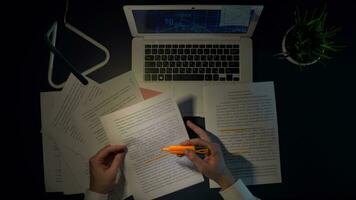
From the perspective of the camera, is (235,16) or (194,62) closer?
(235,16)

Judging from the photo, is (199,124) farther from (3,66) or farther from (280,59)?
(3,66)

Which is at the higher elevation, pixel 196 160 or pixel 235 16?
pixel 235 16

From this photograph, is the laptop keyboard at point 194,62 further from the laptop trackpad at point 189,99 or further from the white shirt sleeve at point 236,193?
the white shirt sleeve at point 236,193

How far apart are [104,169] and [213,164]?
12.6 inches

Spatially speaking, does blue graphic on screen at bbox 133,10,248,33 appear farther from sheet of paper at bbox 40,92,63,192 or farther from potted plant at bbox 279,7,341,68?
sheet of paper at bbox 40,92,63,192

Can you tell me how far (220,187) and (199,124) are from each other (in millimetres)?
198

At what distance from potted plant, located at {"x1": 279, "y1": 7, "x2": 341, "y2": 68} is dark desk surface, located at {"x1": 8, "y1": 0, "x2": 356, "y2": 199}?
29mm

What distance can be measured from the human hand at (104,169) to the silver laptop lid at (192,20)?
13.9 inches

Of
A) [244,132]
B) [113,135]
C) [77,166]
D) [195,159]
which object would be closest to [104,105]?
[113,135]

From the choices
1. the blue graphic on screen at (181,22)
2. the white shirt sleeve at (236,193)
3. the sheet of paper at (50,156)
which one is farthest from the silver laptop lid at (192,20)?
the white shirt sleeve at (236,193)

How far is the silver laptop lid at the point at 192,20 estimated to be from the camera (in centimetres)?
92

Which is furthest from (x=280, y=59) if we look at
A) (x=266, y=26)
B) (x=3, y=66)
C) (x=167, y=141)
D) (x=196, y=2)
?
(x=3, y=66)

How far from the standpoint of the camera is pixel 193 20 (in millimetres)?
980

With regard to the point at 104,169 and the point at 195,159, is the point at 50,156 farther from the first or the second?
the point at 195,159
